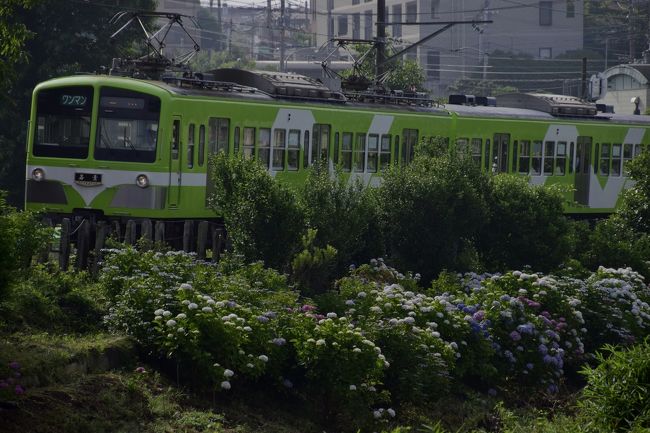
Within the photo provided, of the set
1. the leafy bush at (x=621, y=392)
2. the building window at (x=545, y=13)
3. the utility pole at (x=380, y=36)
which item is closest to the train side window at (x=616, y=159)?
the utility pole at (x=380, y=36)

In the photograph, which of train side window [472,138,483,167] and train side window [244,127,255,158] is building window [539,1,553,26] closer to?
train side window [472,138,483,167]

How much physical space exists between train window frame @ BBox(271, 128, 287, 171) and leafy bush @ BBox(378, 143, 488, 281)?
133 inches

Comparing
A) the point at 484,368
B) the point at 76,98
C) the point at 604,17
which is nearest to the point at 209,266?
the point at 484,368

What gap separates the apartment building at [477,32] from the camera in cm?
7412

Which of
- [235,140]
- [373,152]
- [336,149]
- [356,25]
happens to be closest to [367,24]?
[356,25]

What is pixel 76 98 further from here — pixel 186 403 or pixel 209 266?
pixel 186 403

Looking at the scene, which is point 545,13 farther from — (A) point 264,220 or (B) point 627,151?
(A) point 264,220

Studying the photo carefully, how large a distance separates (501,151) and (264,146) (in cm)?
760

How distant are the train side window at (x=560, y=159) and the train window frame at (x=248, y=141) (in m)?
9.58

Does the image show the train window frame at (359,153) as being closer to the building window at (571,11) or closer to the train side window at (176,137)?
the train side window at (176,137)

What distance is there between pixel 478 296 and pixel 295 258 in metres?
2.60

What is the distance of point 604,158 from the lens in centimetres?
3020

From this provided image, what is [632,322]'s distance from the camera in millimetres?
16266

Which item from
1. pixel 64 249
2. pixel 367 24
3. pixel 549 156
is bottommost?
pixel 64 249
